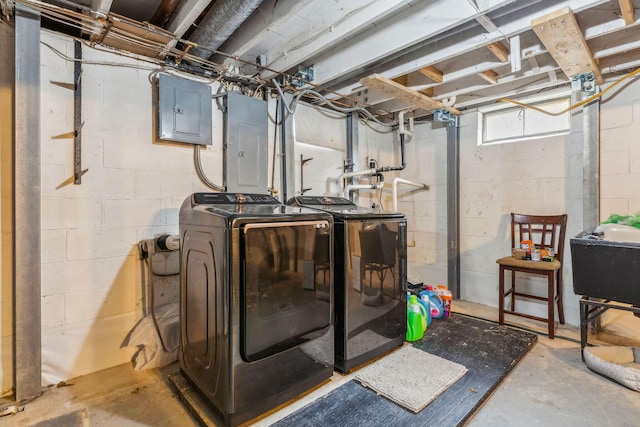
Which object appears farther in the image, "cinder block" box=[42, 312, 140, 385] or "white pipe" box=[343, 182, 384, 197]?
"white pipe" box=[343, 182, 384, 197]

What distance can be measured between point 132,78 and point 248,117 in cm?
91

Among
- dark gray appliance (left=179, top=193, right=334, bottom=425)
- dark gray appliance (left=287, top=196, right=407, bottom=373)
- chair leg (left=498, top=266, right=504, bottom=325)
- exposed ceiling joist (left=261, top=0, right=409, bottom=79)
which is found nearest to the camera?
dark gray appliance (left=179, top=193, right=334, bottom=425)

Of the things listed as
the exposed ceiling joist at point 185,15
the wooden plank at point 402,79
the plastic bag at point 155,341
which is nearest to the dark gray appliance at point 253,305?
the plastic bag at point 155,341

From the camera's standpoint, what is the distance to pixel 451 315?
3264 mm

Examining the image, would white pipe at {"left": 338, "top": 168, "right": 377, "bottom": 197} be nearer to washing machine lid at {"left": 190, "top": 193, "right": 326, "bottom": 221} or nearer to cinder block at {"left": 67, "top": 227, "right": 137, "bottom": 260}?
washing machine lid at {"left": 190, "top": 193, "right": 326, "bottom": 221}

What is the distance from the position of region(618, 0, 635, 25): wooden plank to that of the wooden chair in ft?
5.55

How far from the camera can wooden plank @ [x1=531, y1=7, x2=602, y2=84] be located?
1915 millimetres

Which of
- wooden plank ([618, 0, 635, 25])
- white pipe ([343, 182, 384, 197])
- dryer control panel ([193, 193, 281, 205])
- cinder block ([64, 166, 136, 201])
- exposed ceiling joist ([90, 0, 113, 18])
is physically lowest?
dryer control panel ([193, 193, 281, 205])

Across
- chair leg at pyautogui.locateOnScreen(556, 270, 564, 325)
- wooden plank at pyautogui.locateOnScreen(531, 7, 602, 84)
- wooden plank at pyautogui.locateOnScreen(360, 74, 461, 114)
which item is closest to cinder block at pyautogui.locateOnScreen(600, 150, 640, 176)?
wooden plank at pyautogui.locateOnScreen(531, 7, 602, 84)

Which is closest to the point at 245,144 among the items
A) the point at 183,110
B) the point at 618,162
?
the point at 183,110

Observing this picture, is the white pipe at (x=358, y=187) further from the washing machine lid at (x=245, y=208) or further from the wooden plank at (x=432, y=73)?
the washing machine lid at (x=245, y=208)

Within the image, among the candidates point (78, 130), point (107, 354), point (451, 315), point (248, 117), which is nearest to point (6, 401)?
point (107, 354)

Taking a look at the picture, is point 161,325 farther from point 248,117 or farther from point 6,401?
point 248,117

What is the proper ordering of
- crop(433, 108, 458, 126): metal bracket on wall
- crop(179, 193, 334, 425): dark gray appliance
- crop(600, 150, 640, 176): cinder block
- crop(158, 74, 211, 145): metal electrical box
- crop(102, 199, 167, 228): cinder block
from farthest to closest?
crop(433, 108, 458, 126): metal bracket on wall → crop(600, 150, 640, 176): cinder block → crop(158, 74, 211, 145): metal electrical box → crop(102, 199, 167, 228): cinder block → crop(179, 193, 334, 425): dark gray appliance
